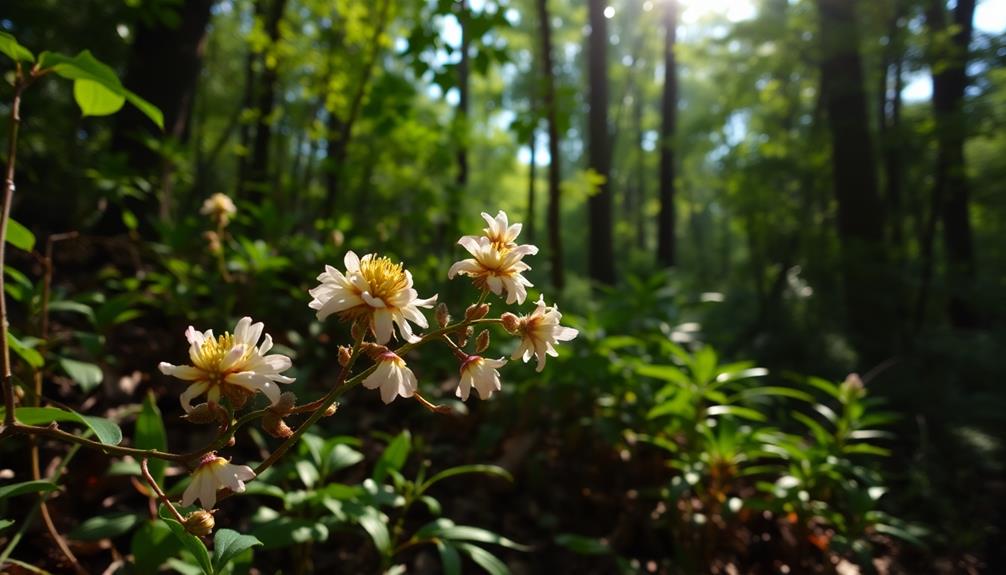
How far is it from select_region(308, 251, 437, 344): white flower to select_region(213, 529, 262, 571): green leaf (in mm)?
357

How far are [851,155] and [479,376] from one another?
5.54 metres

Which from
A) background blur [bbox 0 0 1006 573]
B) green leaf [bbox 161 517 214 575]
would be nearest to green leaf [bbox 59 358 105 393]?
background blur [bbox 0 0 1006 573]

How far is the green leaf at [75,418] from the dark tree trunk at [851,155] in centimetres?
475

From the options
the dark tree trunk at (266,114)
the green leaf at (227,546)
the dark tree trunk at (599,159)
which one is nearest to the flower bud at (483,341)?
the green leaf at (227,546)

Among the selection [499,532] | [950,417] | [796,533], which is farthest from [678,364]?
[950,417]

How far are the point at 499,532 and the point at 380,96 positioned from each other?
107 inches

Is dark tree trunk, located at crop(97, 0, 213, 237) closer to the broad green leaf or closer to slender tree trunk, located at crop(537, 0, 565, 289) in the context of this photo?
slender tree trunk, located at crop(537, 0, 565, 289)

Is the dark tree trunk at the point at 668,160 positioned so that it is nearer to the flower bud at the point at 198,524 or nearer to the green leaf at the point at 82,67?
the green leaf at the point at 82,67

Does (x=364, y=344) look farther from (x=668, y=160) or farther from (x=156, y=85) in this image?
(x=668, y=160)

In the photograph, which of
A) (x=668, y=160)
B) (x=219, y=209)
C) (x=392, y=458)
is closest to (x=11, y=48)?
(x=392, y=458)

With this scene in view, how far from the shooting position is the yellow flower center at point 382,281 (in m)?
0.78

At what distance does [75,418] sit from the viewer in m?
0.82

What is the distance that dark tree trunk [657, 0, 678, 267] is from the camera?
9.55 meters

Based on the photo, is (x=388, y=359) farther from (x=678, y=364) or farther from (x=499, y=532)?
(x=678, y=364)
